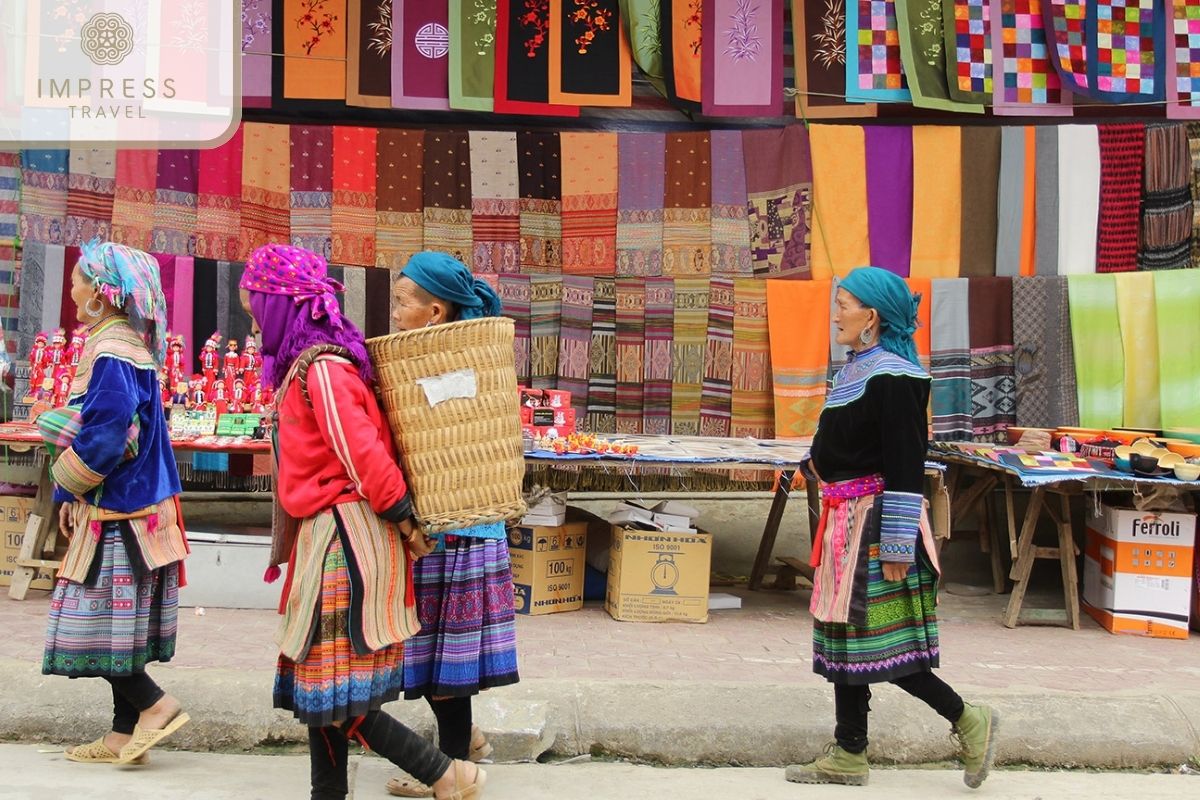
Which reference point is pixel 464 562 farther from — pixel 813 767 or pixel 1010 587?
pixel 1010 587

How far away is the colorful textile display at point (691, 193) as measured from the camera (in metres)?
7.47

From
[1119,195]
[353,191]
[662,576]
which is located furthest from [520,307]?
[1119,195]

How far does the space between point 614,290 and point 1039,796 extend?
14.7 ft

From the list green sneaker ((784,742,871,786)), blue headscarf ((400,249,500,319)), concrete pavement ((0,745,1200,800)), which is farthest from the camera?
green sneaker ((784,742,871,786))

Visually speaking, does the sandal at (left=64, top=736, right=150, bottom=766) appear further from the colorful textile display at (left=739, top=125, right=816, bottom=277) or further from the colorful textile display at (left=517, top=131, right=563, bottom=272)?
the colorful textile display at (left=739, top=125, right=816, bottom=277)

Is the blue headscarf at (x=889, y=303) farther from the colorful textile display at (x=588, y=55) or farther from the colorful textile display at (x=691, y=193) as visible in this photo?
the colorful textile display at (x=588, y=55)

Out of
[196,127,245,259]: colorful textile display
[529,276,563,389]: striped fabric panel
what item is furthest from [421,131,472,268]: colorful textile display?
[196,127,245,259]: colorful textile display

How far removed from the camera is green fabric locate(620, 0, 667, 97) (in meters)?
7.36

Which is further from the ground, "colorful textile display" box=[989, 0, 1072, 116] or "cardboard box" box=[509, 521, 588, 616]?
"colorful textile display" box=[989, 0, 1072, 116]

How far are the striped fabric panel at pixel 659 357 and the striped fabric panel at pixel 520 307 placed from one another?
0.76 meters

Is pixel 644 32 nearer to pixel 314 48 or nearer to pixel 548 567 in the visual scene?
pixel 314 48

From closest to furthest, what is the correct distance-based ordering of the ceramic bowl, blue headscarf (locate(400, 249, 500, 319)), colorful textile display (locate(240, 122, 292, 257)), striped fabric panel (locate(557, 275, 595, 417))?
blue headscarf (locate(400, 249, 500, 319)) → the ceramic bowl → colorful textile display (locate(240, 122, 292, 257)) → striped fabric panel (locate(557, 275, 595, 417))

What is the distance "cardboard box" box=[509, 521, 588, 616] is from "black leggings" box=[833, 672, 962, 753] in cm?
226

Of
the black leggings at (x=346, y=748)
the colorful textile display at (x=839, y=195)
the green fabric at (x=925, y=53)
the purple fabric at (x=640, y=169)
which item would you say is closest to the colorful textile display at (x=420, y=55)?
the purple fabric at (x=640, y=169)
